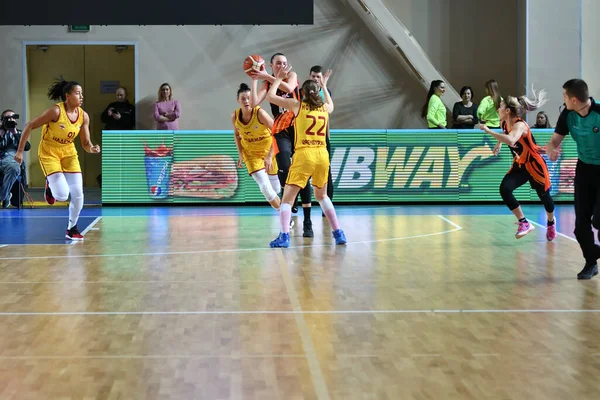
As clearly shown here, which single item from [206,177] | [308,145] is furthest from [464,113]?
[308,145]

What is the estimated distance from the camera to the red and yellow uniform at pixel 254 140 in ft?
37.6

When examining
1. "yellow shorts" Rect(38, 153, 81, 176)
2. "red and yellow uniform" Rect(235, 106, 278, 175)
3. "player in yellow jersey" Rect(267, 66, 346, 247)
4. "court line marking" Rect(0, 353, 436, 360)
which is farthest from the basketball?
"court line marking" Rect(0, 353, 436, 360)

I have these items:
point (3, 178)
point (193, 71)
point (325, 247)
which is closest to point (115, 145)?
point (3, 178)

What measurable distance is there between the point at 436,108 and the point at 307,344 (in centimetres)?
1222

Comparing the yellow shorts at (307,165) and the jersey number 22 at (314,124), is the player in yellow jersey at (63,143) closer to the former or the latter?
the yellow shorts at (307,165)

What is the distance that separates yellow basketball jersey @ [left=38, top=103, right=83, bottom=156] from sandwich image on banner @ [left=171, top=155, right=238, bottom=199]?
551 centimetres

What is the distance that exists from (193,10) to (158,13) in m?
0.50

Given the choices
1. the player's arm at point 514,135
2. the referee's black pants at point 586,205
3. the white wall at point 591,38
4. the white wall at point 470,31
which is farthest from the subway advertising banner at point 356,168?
the referee's black pants at point 586,205

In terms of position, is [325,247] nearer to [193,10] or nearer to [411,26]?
[193,10]

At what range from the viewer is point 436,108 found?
1702 cm

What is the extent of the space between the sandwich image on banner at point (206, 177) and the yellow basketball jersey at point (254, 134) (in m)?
4.46

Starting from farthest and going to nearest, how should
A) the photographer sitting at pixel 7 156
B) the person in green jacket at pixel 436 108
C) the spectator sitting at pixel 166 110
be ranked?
the spectator sitting at pixel 166 110, the person in green jacket at pixel 436 108, the photographer sitting at pixel 7 156

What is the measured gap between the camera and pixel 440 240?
1061 cm

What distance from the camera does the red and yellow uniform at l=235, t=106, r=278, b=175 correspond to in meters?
11.5
